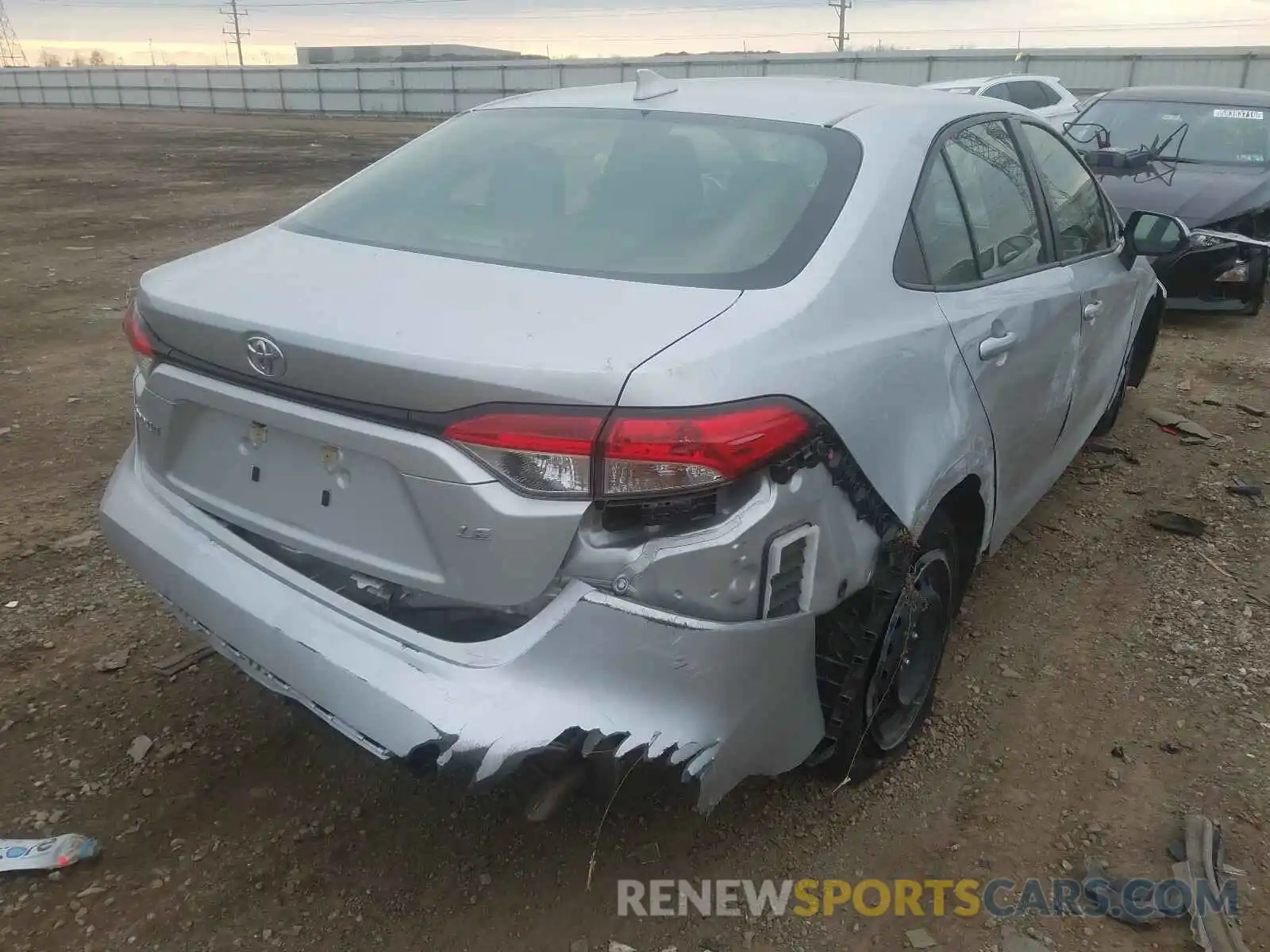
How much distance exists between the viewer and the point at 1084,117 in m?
9.25

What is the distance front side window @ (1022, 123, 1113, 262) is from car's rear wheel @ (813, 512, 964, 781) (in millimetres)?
1347

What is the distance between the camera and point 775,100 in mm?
2836

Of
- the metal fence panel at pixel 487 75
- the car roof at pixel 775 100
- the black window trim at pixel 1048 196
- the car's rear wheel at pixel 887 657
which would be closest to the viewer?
the car's rear wheel at pixel 887 657

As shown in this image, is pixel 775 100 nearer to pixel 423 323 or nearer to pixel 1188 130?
pixel 423 323

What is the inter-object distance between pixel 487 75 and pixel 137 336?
126 ft

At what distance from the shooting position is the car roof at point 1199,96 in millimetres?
8641

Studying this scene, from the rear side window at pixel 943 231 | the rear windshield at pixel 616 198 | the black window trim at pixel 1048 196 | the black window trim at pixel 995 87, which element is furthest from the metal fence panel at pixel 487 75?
the rear side window at pixel 943 231

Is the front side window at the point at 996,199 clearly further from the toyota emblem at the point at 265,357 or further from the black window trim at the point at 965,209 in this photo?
the toyota emblem at the point at 265,357

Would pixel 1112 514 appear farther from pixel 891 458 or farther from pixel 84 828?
pixel 84 828

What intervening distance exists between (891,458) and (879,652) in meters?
0.46

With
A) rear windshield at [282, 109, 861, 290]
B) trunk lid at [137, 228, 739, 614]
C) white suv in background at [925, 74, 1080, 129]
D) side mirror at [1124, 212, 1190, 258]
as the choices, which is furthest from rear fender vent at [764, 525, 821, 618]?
white suv in background at [925, 74, 1080, 129]

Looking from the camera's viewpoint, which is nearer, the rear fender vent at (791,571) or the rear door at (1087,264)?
the rear fender vent at (791,571)

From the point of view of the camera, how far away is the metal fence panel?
2745 centimetres

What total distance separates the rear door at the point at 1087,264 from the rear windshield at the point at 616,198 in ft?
4.10
